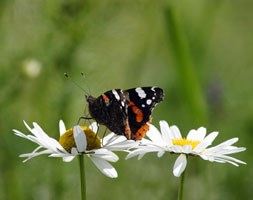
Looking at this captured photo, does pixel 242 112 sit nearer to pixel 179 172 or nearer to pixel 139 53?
pixel 139 53

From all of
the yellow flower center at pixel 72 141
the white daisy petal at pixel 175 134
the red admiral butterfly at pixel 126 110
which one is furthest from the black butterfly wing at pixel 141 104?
the yellow flower center at pixel 72 141

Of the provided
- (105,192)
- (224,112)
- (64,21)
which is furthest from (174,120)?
(64,21)

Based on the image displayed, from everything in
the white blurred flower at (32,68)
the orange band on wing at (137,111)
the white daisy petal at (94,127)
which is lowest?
the white daisy petal at (94,127)

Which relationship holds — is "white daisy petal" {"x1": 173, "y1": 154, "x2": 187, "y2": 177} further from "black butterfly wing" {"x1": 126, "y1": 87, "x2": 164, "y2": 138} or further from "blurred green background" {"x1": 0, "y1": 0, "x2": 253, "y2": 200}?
"blurred green background" {"x1": 0, "y1": 0, "x2": 253, "y2": 200}

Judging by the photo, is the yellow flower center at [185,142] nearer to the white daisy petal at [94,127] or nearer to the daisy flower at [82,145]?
the daisy flower at [82,145]

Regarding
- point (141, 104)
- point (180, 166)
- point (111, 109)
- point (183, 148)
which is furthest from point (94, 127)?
point (180, 166)

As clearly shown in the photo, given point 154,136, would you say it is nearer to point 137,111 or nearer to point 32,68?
point 137,111
